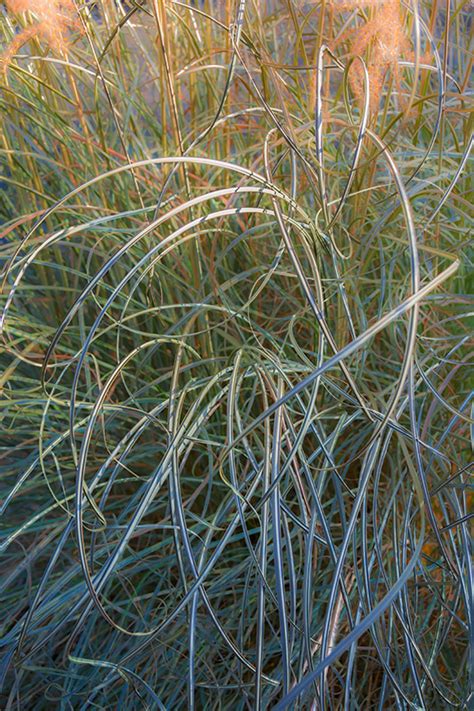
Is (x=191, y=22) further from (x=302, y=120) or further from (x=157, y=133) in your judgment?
(x=302, y=120)

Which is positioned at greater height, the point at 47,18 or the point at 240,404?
the point at 47,18

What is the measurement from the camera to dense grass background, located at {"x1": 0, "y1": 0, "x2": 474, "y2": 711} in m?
0.60

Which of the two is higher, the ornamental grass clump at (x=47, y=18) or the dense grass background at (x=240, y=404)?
the ornamental grass clump at (x=47, y=18)

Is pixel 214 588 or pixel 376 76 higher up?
pixel 376 76

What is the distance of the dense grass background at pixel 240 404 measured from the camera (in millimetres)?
604

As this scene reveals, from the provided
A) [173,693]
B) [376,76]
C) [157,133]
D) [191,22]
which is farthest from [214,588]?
[191,22]

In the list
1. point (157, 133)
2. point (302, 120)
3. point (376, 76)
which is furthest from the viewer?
point (157, 133)

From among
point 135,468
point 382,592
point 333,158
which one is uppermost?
point 333,158

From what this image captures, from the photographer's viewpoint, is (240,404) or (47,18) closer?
(47,18)

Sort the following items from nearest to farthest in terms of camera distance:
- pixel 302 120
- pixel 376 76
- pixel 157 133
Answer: pixel 376 76, pixel 302 120, pixel 157 133

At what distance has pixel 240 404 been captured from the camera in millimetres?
799

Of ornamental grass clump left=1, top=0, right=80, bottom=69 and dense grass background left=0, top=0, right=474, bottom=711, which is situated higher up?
ornamental grass clump left=1, top=0, right=80, bottom=69

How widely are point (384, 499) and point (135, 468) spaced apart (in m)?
0.28

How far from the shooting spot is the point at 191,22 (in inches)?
39.3
